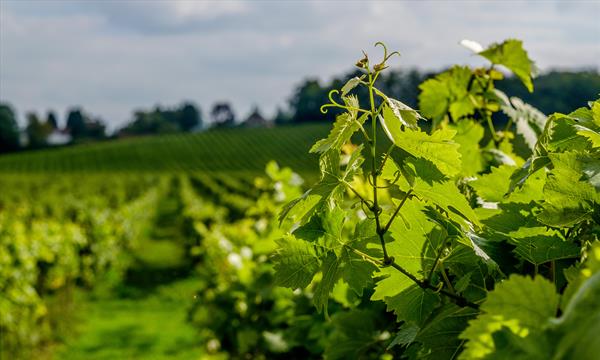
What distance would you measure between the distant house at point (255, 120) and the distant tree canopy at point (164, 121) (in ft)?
51.6

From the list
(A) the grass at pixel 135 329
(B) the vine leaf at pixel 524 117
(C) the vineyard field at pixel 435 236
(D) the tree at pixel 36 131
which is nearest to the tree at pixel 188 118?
(D) the tree at pixel 36 131

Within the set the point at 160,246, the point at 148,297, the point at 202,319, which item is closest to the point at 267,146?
the point at 160,246

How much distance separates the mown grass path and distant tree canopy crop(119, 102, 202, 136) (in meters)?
119

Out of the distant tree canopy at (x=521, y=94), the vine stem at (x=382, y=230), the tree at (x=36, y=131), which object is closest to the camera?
the vine stem at (x=382, y=230)

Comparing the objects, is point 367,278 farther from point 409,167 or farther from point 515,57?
point 515,57

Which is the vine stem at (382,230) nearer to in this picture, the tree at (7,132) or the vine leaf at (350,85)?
the vine leaf at (350,85)

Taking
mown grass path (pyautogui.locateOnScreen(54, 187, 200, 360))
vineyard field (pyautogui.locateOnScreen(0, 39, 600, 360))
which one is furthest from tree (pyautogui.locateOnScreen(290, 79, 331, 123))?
vineyard field (pyautogui.locateOnScreen(0, 39, 600, 360))

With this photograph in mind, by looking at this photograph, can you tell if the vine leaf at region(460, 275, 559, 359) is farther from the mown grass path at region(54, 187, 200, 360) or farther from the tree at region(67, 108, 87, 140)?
the tree at region(67, 108, 87, 140)

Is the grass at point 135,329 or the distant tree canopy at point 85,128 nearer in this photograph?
the grass at point 135,329

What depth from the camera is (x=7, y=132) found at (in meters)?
109

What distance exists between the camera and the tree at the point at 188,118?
15225 cm

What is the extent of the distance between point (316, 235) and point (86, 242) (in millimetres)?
15827

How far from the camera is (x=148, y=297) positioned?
1658 cm

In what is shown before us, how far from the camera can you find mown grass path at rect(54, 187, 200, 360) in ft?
39.0
